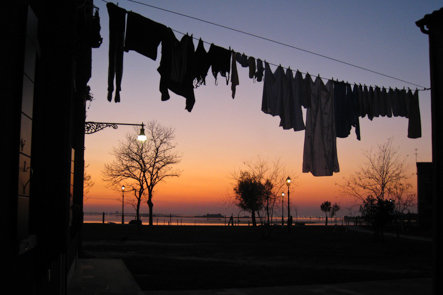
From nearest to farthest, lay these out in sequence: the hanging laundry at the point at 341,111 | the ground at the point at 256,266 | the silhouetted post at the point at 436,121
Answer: the silhouetted post at the point at 436,121 < the hanging laundry at the point at 341,111 < the ground at the point at 256,266

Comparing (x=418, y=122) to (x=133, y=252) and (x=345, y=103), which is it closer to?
(x=345, y=103)

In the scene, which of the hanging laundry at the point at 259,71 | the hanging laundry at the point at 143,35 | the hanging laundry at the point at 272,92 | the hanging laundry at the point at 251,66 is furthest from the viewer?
the hanging laundry at the point at 272,92

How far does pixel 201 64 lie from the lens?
26.5ft

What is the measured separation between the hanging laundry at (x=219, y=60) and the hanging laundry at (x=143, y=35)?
1107mm

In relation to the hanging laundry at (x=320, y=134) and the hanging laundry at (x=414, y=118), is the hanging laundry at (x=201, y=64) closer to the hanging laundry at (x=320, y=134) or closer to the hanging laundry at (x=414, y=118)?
the hanging laundry at (x=320, y=134)

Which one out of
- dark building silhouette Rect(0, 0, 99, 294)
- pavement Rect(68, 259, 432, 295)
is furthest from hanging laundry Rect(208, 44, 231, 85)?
pavement Rect(68, 259, 432, 295)

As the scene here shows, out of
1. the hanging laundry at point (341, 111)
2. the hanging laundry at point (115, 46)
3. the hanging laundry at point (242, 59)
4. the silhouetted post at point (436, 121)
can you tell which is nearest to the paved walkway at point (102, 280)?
the hanging laundry at point (115, 46)

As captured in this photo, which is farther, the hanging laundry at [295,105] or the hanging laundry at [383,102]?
the hanging laundry at [383,102]

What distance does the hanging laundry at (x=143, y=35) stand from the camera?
7.03 m

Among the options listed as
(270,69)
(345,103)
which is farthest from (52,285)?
(345,103)

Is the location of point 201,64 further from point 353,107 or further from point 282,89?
point 353,107

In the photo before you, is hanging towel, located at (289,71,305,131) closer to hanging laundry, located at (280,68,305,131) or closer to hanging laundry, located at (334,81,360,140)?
hanging laundry, located at (280,68,305,131)

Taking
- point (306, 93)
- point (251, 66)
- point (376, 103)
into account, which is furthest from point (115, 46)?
point (376, 103)

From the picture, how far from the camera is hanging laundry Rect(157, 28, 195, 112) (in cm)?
754
